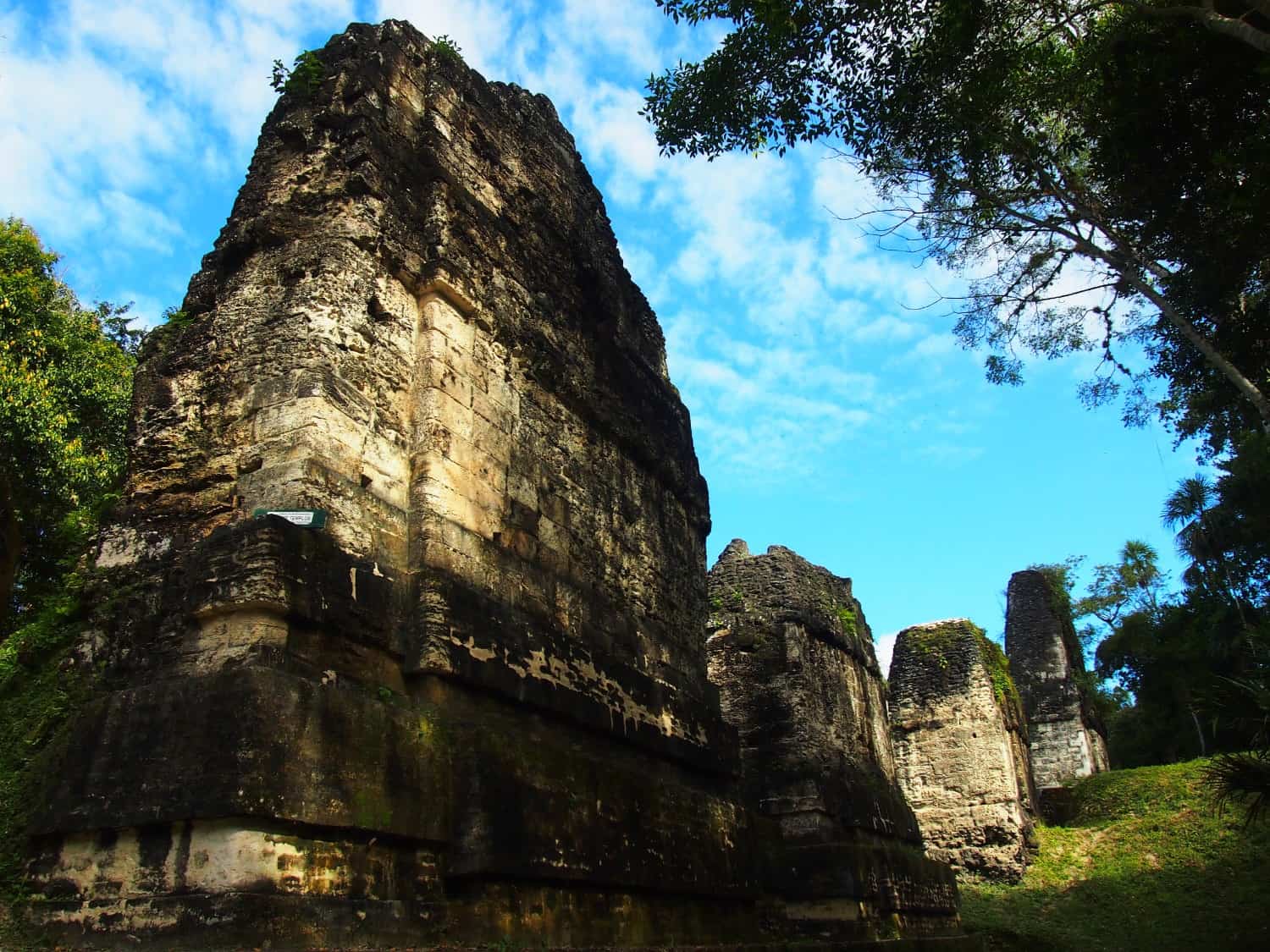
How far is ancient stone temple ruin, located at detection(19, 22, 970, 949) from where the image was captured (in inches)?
132

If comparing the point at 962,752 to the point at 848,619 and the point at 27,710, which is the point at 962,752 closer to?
the point at 848,619

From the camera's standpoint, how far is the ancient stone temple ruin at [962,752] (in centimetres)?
1570

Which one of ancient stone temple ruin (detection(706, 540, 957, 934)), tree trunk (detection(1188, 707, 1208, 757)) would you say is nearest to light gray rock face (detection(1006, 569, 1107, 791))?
tree trunk (detection(1188, 707, 1208, 757))

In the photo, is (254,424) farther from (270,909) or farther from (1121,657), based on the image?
(1121,657)

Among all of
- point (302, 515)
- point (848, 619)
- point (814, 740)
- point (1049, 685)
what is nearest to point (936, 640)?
point (848, 619)

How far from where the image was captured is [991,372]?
13297 mm

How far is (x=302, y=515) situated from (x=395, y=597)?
593 mm

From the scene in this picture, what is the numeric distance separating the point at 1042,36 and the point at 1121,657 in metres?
24.1

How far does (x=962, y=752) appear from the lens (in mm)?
16188

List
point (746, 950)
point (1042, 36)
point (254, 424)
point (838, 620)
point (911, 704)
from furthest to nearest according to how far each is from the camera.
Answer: point (911, 704) < point (838, 620) < point (1042, 36) < point (746, 950) < point (254, 424)

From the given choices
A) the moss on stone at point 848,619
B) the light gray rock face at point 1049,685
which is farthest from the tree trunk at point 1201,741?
the moss on stone at point 848,619

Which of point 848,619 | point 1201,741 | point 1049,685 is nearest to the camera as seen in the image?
point 848,619

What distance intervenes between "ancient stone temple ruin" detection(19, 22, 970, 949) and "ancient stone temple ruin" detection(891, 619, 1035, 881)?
10.0 metres

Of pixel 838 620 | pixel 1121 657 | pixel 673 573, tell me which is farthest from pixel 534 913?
pixel 1121 657
